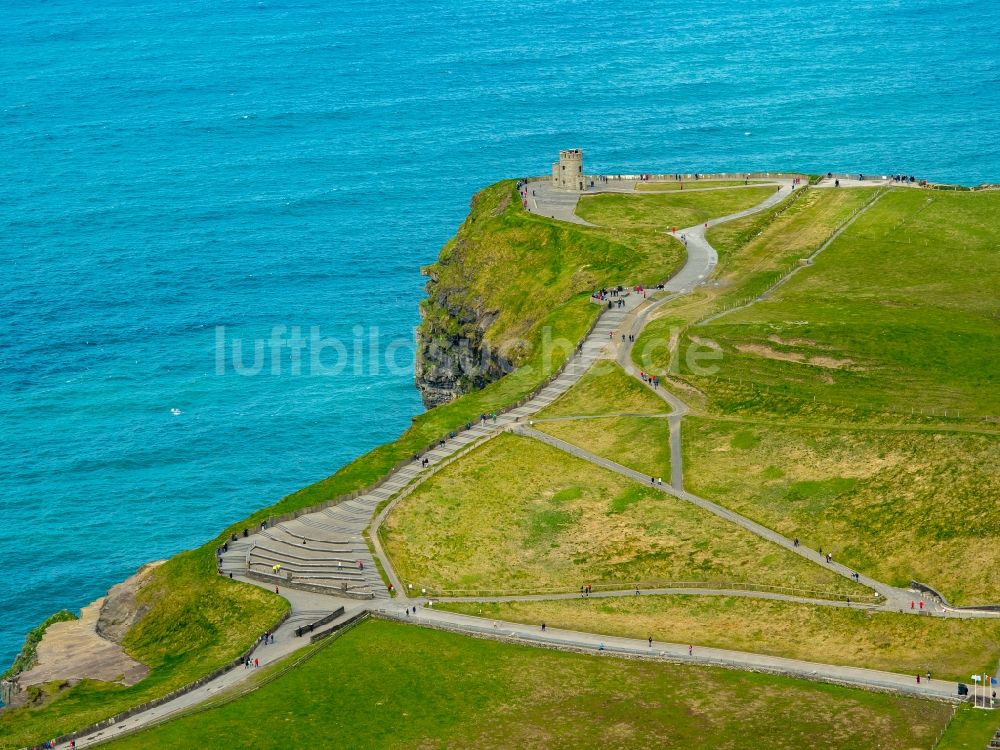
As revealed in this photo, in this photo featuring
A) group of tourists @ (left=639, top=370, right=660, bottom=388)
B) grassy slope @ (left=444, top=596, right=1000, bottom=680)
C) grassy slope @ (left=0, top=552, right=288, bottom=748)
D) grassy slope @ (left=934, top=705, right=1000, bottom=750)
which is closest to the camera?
grassy slope @ (left=934, top=705, right=1000, bottom=750)

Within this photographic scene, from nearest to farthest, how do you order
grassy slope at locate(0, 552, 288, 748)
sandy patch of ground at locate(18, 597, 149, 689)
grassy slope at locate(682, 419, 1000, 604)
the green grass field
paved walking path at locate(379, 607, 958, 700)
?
1. paved walking path at locate(379, 607, 958, 700)
2. grassy slope at locate(0, 552, 288, 748)
3. grassy slope at locate(682, 419, 1000, 604)
4. sandy patch of ground at locate(18, 597, 149, 689)
5. the green grass field

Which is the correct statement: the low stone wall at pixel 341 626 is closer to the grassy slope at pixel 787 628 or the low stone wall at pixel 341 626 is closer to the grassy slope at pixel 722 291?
the grassy slope at pixel 787 628

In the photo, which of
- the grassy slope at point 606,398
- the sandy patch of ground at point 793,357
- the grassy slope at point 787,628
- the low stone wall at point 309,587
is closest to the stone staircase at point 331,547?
the low stone wall at point 309,587

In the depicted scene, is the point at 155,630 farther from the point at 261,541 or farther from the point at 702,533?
the point at 702,533

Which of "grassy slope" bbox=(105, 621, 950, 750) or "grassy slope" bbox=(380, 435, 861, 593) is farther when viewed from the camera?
"grassy slope" bbox=(380, 435, 861, 593)

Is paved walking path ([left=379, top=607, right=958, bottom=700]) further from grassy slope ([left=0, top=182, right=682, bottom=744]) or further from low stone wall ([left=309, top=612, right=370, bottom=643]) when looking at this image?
grassy slope ([left=0, top=182, right=682, bottom=744])

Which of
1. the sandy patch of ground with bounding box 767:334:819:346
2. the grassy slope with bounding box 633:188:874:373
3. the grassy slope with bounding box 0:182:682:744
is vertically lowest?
the grassy slope with bounding box 0:182:682:744

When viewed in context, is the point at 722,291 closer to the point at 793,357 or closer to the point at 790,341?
the point at 790,341

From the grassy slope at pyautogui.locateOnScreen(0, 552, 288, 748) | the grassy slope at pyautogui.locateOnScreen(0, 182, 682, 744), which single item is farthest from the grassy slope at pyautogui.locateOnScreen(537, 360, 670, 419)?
the grassy slope at pyautogui.locateOnScreen(0, 552, 288, 748)
